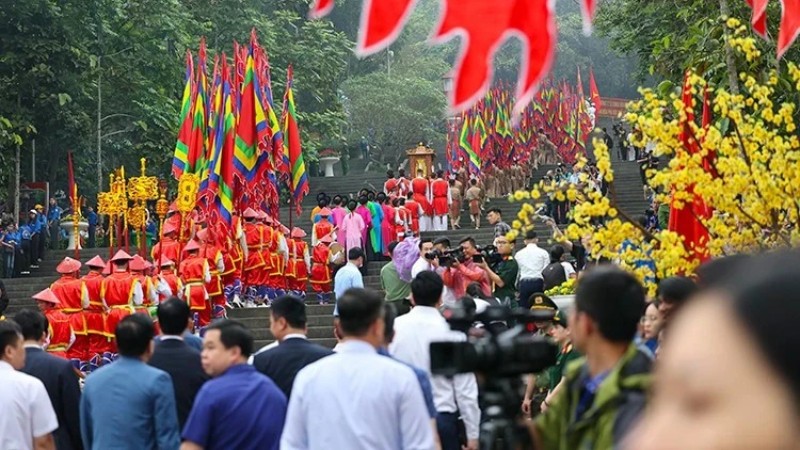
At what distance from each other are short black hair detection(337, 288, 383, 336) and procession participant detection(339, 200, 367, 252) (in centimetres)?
1904

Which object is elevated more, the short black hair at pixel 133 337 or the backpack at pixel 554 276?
the short black hair at pixel 133 337

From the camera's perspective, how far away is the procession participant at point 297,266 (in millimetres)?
22756

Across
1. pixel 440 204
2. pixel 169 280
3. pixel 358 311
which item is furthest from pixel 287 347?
pixel 440 204

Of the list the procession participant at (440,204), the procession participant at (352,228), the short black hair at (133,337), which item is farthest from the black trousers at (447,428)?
the procession participant at (440,204)

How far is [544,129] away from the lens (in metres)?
50.9

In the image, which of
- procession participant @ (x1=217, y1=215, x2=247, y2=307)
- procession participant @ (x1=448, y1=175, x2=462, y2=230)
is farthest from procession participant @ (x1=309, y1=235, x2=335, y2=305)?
procession participant @ (x1=448, y1=175, x2=462, y2=230)

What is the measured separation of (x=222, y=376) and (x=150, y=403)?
72cm

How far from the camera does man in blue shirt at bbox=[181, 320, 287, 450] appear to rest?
603 cm

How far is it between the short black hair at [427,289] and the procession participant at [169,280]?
938 cm

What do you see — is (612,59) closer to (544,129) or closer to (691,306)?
(544,129)

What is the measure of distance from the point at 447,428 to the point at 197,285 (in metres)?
→ 10.4

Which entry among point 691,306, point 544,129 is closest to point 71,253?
point 544,129

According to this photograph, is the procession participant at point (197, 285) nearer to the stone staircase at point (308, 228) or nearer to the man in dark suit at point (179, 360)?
the stone staircase at point (308, 228)

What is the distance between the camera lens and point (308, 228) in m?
33.8
